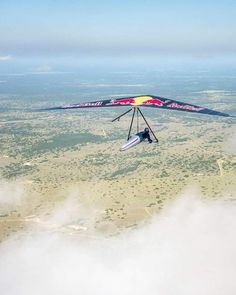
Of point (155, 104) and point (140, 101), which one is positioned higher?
point (140, 101)

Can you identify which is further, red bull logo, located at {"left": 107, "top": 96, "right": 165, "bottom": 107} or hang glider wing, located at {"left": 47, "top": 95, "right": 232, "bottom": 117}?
red bull logo, located at {"left": 107, "top": 96, "right": 165, "bottom": 107}

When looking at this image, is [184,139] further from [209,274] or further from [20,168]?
[209,274]

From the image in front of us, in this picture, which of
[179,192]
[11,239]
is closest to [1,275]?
[11,239]

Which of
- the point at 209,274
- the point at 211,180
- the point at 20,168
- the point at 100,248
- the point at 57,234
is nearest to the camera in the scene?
the point at 209,274

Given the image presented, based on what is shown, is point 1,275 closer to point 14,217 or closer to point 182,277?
point 14,217

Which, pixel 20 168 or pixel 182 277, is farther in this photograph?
pixel 20 168

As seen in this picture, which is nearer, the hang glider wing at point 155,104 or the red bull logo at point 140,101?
the hang glider wing at point 155,104

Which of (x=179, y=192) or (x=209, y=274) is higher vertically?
(x=179, y=192)

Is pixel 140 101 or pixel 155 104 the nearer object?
pixel 155 104

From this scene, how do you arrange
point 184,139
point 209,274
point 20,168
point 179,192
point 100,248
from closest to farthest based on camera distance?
point 209,274 < point 100,248 < point 179,192 < point 20,168 < point 184,139

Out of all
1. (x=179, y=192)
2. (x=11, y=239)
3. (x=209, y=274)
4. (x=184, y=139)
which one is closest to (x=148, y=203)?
(x=179, y=192)
